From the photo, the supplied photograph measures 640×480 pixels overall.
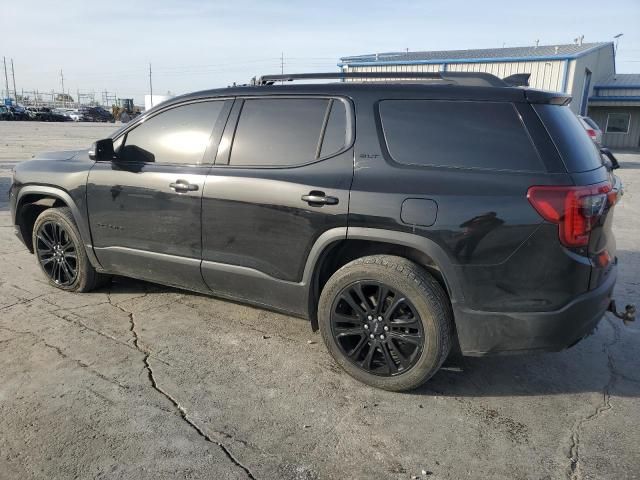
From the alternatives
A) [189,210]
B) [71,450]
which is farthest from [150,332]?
[71,450]

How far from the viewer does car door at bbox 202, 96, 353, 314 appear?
10.6ft

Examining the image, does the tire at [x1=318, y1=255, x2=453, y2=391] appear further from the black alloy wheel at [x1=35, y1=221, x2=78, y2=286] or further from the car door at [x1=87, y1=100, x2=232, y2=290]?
the black alloy wheel at [x1=35, y1=221, x2=78, y2=286]

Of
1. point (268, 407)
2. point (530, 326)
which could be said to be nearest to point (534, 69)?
point (530, 326)

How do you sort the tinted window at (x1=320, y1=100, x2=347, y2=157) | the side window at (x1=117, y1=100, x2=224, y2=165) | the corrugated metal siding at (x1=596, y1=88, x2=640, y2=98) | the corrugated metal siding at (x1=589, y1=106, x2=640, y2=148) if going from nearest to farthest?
the tinted window at (x1=320, y1=100, x2=347, y2=157)
the side window at (x1=117, y1=100, x2=224, y2=165)
the corrugated metal siding at (x1=596, y1=88, x2=640, y2=98)
the corrugated metal siding at (x1=589, y1=106, x2=640, y2=148)

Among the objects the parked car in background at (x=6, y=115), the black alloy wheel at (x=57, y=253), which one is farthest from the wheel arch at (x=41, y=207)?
the parked car in background at (x=6, y=115)

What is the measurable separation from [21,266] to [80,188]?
178 cm

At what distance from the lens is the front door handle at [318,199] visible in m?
3.16

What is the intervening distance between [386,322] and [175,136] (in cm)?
218

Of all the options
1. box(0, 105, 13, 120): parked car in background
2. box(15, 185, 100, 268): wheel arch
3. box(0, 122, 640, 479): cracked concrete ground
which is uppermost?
box(0, 105, 13, 120): parked car in background

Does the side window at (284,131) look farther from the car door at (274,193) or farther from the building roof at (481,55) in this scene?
the building roof at (481,55)

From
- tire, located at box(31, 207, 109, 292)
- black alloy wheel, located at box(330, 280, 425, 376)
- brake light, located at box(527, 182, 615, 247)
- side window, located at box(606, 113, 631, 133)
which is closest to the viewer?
brake light, located at box(527, 182, 615, 247)

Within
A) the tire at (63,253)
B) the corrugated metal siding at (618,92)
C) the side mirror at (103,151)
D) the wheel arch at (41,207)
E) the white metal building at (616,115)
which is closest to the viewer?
the side mirror at (103,151)

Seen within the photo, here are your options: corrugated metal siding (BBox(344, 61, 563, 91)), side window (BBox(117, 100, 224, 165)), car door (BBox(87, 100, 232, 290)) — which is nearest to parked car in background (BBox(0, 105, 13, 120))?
corrugated metal siding (BBox(344, 61, 563, 91))

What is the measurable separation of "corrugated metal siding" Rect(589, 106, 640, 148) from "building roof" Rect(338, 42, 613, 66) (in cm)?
384
